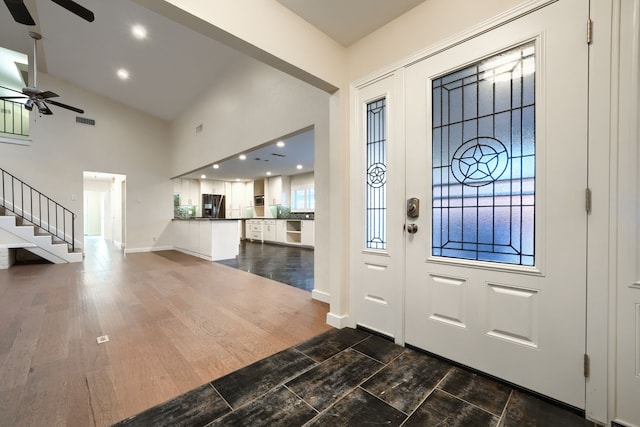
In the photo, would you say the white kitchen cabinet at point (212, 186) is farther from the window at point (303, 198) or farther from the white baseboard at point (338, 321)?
the white baseboard at point (338, 321)

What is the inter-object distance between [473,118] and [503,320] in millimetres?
1284

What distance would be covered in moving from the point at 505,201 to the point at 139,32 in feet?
18.6

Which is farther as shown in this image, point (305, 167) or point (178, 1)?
point (305, 167)

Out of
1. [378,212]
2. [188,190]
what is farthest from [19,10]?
[188,190]

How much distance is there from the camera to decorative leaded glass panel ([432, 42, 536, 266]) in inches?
60.4

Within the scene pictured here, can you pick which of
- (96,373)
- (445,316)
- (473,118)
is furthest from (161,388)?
(473,118)

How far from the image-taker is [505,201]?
1609 millimetres

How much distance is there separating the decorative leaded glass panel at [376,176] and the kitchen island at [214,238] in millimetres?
4513

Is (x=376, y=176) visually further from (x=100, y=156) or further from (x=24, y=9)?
(x=100, y=156)

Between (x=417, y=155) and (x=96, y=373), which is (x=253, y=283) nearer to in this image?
(x=96, y=373)

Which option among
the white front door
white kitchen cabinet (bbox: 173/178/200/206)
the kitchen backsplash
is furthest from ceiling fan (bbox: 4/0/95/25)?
the kitchen backsplash

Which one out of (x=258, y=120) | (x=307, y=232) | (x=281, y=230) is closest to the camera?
(x=258, y=120)

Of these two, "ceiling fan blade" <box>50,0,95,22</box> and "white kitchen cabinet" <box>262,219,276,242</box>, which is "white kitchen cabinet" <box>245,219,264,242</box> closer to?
"white kitchen cabinet" <box>262,219,276,242</box>

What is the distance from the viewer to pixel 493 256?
1647mm
